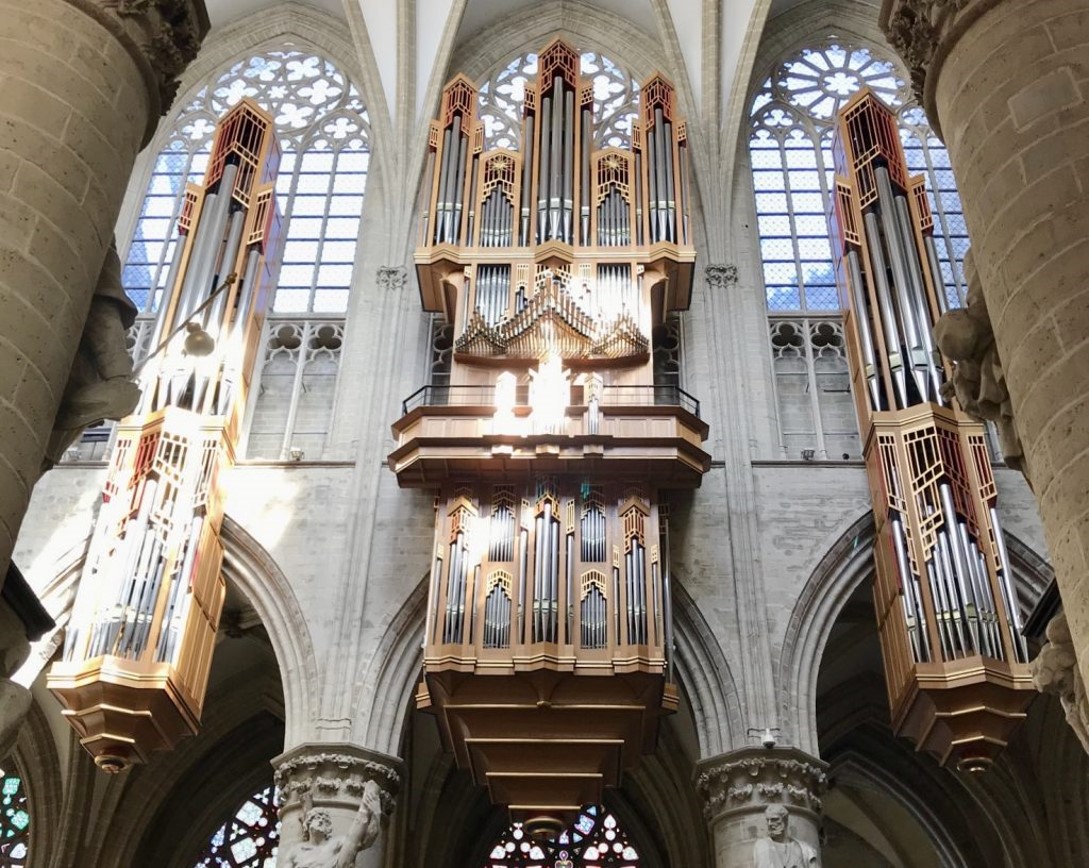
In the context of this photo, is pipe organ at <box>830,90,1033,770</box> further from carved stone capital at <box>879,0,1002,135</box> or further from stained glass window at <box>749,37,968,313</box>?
carved stone capital at <box>879,0,1002,135</box>

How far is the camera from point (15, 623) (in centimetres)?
646

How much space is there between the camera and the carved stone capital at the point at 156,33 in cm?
671

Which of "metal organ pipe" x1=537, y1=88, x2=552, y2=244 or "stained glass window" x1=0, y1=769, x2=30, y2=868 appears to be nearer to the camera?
"stained glass window" x1=0, y1=769, x2=30, y2=868

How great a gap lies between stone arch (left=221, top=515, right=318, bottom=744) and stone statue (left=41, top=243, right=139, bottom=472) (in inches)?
287

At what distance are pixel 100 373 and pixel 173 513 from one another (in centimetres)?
725

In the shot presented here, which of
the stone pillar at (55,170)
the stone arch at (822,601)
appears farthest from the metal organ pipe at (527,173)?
the stone pillar at (55,170)

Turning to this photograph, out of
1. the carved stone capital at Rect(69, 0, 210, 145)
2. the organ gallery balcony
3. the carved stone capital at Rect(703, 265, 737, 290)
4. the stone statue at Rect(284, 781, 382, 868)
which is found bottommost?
the stone statue at Rect(284, 781, 382, 868)

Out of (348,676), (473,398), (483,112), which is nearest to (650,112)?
(483,112)

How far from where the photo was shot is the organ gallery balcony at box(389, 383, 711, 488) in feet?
44.0

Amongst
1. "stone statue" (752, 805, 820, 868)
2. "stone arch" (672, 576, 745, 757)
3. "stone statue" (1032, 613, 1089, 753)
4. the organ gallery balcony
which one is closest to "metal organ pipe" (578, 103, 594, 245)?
the organ gallery balcony

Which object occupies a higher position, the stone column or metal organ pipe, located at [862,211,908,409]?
metal organ pipe, located at [862,211,908,409]

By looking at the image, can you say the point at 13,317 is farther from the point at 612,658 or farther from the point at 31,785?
the point at 31,785

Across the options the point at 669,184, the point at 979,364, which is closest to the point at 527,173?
the point at 669,184

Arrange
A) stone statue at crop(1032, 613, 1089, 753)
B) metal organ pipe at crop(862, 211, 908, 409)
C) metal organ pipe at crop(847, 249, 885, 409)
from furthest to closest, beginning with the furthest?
metal organ pipe at crop(847, 249, 885, 409) → metal organ pipe at crop(862, 211, 908, 409) → stone statue at crop(1032, 613, 1089, 753)
